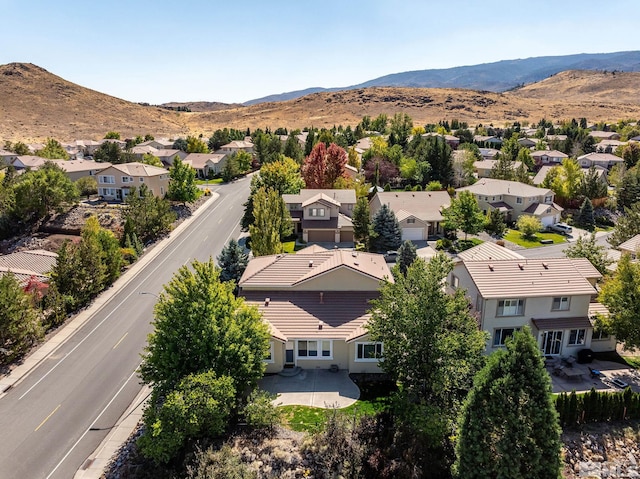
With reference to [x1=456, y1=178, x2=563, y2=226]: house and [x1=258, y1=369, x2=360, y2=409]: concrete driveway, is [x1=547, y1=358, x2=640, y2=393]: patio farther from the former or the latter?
[x1=456, y1=178, x2=563, y2=226]: house

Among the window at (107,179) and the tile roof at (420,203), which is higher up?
the window at (107,179)

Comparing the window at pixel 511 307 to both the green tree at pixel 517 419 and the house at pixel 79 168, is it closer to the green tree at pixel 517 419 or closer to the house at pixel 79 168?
the green tree at pixel 517 419

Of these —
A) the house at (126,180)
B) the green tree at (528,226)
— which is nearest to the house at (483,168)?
the green tree at (528,226)

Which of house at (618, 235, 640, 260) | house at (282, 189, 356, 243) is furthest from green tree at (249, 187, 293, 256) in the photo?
house at (618, 235, 640, 260)

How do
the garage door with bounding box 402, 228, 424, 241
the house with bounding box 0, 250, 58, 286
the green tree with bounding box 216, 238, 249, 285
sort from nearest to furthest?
the green tree with bounding box 216, 238, 249, 285 → the house with bounding box 0, 250, 58, 286 → the garage door with bounding box 402, 228, 424, 241

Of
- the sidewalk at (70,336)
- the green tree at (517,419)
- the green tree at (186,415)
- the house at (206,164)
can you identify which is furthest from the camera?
the house at (206,164)

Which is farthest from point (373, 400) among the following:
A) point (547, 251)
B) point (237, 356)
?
point (547, 251)
